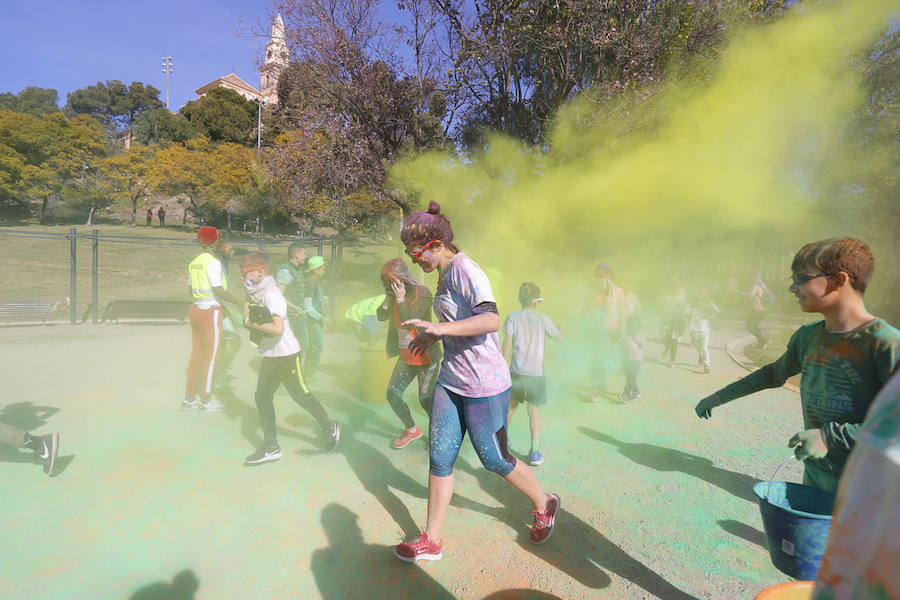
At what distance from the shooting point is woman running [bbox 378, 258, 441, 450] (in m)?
4.16

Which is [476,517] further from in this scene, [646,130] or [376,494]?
[646,130]

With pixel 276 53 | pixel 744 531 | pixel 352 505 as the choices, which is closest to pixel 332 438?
pixel 352 505

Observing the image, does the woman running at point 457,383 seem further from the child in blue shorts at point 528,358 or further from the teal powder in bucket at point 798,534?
the child in blue shorts at point 528,358

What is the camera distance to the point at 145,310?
10352mm

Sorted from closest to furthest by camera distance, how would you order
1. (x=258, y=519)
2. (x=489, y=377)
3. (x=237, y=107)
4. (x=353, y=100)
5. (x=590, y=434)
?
(x=489, y=377)
(x=258, y=519)
(x=590, y=434)
(x=353, y=100)
(x=237, y=107)

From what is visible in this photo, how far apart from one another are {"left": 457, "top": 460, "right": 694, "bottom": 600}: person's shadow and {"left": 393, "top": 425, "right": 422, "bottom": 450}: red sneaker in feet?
4.06

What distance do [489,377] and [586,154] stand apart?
27.5 ft

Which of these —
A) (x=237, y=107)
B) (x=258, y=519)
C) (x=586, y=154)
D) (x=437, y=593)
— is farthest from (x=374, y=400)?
(x=237, y=107)

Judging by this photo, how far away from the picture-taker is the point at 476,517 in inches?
127

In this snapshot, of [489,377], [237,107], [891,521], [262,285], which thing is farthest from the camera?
[237,107]

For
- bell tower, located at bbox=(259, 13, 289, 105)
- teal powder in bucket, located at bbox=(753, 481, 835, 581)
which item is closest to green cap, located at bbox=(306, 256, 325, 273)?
teal powder in bucket, located at bbox=(753, 481, 835, 581)

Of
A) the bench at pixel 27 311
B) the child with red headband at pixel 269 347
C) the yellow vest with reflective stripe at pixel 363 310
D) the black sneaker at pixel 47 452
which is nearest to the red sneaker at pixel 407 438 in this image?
the child with red headband at pixel 269 347

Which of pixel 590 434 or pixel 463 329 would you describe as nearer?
pixel 463 329

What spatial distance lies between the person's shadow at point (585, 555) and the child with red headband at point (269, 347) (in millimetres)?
1926
